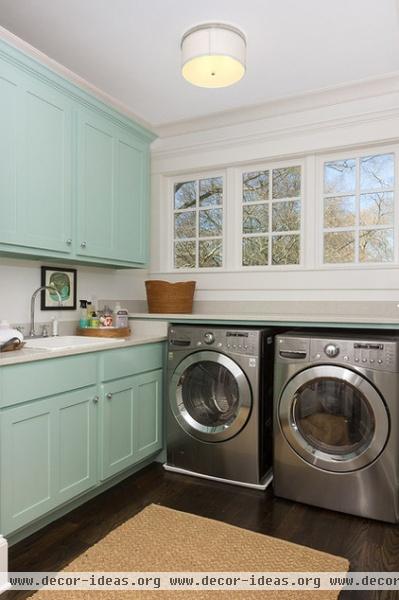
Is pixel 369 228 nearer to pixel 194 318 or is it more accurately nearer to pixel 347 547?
pixel 194 318

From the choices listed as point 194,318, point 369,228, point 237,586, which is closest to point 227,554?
point 237,586

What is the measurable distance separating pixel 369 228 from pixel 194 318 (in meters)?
1.34

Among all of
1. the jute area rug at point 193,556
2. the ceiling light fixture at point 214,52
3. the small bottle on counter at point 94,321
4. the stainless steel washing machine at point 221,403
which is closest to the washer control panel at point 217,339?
the stainless steel washing machine at point 221,403

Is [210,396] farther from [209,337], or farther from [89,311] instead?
[89,311]

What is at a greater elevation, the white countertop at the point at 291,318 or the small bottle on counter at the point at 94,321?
the white countertop at the point at 291,318

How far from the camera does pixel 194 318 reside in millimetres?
2848

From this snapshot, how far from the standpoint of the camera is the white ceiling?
6.75 ft

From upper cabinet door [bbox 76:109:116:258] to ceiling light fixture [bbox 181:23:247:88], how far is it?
80 centimetres

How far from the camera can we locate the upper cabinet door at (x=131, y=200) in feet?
9.77

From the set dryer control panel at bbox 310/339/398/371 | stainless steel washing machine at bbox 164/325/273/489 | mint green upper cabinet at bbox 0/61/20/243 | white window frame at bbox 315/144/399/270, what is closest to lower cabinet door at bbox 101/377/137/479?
stainless steel washing machine at bbox 164/325/273/489

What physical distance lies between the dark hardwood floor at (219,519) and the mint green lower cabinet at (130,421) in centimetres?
19

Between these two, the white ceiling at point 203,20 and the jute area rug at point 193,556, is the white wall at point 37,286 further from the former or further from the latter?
the jute area rug at point 193,556

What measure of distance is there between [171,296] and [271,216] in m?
0.97

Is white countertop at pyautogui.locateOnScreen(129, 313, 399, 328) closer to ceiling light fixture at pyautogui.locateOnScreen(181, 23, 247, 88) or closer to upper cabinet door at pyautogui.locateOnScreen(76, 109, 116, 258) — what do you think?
upper cabinet door at pyautogui.locateOnScreen(76, 109, 116, 258)
